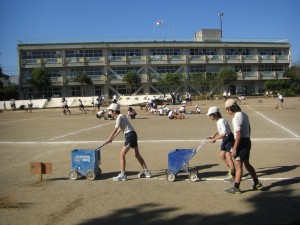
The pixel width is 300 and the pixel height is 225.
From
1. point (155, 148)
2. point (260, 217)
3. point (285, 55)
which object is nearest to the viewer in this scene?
point (260, 217)

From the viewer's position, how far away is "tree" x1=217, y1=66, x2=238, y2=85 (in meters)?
61.6

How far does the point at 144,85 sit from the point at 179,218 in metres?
58.2

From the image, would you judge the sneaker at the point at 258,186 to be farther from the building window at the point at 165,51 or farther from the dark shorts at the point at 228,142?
the building window at the point at 165,51

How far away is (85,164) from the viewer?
799cm

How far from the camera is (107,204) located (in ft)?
20.3

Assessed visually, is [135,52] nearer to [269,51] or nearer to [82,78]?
[82,78]

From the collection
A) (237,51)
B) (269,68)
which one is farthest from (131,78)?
(269,68)

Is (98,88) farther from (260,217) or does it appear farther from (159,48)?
(260,217)

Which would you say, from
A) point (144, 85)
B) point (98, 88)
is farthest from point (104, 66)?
point (144, 85)

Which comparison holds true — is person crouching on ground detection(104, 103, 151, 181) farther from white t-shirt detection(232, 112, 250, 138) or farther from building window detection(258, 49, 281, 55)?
building window detection(258, 49, 281, 55)

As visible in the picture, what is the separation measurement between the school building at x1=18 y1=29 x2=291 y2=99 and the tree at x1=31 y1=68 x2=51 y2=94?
2211 mm

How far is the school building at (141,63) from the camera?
6075cm

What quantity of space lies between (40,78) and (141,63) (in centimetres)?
1762

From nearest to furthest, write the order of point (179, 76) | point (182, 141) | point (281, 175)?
point (281, 175), point (182, 141), point (179, 76)
